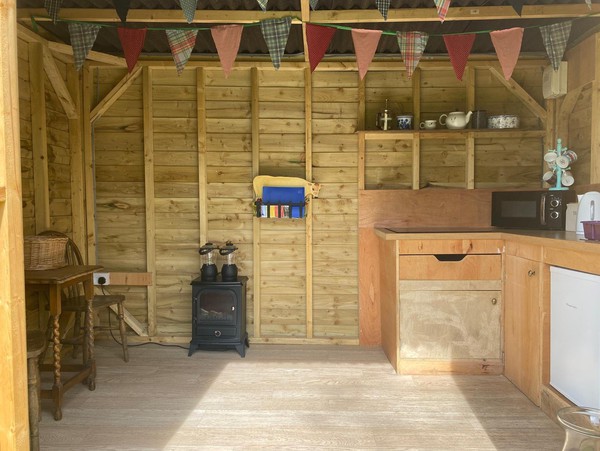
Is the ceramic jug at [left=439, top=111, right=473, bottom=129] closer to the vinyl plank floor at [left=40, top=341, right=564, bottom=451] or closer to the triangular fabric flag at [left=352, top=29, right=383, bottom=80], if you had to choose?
the triangular fabric flag at [left=352, top=29, right=383, bottom=80]

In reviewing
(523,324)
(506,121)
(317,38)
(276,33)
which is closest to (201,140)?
(276,33)

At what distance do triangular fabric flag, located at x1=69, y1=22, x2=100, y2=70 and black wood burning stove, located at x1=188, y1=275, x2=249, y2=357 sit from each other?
1.88 m

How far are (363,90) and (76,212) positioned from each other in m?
2.73

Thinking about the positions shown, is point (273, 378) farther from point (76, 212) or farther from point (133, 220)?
point (76, 212)

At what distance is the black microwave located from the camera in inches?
129

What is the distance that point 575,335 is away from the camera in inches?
93.9

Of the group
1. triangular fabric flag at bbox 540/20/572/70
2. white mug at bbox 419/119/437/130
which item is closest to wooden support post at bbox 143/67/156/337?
A: white mug at bbox 419/119/437/130

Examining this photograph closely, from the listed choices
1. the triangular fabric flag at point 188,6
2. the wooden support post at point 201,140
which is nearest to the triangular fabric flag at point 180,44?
the triangular fabric flag at point 188,6

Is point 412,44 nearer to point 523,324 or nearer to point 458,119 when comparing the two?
point 458,119

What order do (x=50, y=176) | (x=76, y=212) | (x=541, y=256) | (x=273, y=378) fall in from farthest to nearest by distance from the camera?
(x=76, y=212) → (x=50, y=176) → (x=273, y=378) → (x=541, y=256)

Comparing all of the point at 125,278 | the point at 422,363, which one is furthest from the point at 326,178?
the point at 125,278

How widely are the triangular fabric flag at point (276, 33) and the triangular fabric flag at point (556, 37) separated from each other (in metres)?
1.72

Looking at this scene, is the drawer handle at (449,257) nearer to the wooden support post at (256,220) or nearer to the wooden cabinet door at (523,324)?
the wooden cabinet door at (523,324)

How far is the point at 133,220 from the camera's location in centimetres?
416
